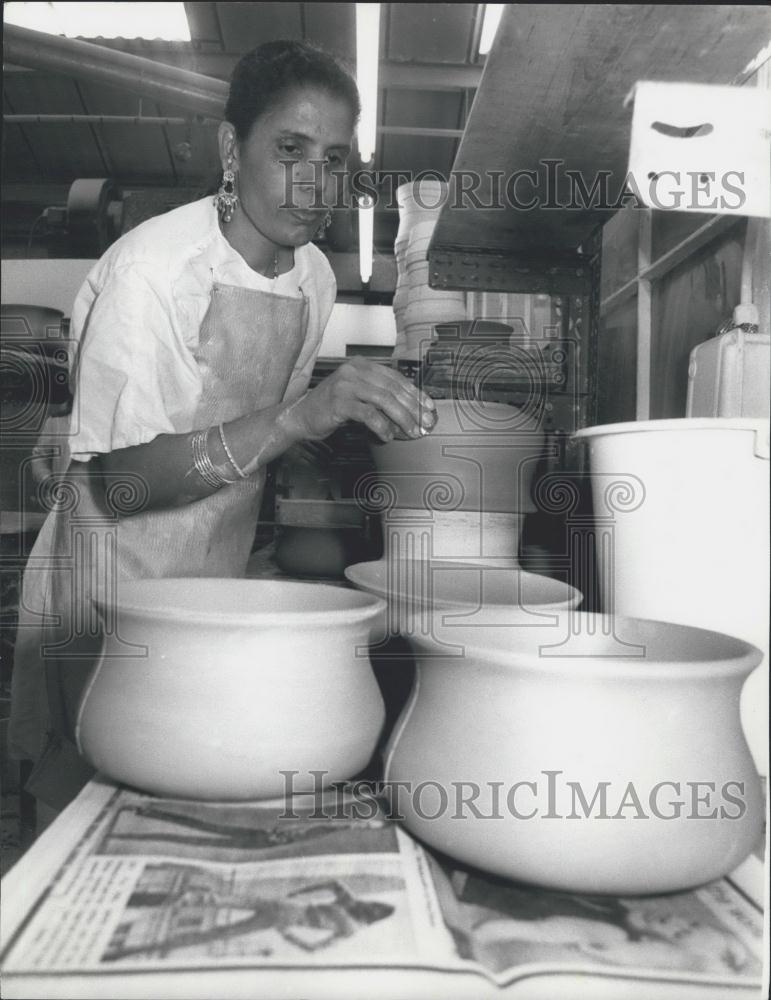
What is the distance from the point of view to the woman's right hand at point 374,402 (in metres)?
0.90

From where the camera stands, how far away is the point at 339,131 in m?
1.17

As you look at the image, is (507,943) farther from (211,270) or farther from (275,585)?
(211,270)

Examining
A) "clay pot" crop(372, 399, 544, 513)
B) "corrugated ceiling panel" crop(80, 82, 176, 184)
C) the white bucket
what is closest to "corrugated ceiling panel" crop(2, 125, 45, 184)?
"corrugated ceiling panel" crop(80, 82, 176, 184)

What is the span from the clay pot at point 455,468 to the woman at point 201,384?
0.28 meters

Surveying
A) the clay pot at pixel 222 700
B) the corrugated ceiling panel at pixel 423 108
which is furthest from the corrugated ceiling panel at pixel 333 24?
the corrugated ceiling panel at pixel 423 108

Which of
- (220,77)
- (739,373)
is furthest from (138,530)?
(220,77)

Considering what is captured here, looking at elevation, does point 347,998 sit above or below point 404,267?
below

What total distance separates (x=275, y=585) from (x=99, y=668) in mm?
229

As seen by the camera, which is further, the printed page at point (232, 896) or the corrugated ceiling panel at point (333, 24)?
the corrugated ceiling panel at point (333, 24)

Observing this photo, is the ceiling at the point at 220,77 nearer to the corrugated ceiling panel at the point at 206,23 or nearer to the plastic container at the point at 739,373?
the corrugated ceiling panel at the point at 206,23

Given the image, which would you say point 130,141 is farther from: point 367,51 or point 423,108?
point 367,51

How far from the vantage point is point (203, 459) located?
1.04m

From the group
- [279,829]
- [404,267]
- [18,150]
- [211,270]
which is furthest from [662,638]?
[18,150]

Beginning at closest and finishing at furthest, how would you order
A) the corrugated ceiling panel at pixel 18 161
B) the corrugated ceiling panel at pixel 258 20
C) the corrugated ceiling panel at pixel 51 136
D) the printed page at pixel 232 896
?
the printed page at pixel 232 896
the corrugated ceiling panel at pixel 258 20
the corrugated ceiling panel at pixel 51 136
the corrugated ceiling panel at pixel 18 161
